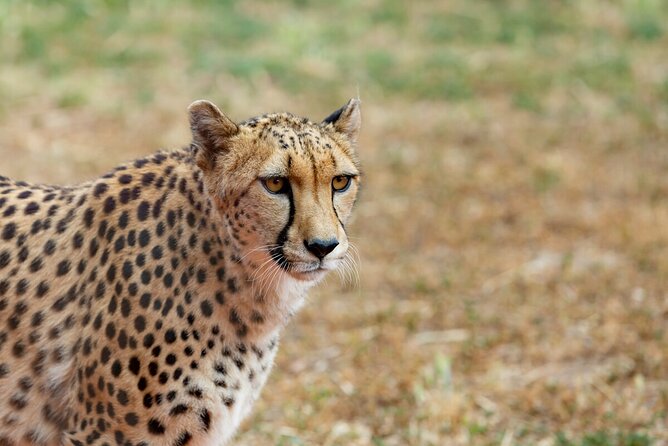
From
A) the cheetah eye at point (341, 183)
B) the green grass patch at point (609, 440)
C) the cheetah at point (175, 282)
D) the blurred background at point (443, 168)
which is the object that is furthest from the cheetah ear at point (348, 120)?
the green grass patch at point (609, 440)

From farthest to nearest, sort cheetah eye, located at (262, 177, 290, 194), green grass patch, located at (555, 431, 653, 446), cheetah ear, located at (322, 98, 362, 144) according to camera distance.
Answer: green grass patch, located at (555, 431, 653, 446) → cheetah ear, located at (322, 98, 362, 144) → cheetah eye, located at (262, 177, 290, 194)

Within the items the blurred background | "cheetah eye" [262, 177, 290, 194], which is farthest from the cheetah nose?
the blurred background

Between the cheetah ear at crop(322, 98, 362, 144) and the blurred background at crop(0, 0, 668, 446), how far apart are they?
50 cm

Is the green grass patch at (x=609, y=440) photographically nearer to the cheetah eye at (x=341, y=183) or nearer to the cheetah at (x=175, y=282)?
the cheetah at (x=175, y=282)

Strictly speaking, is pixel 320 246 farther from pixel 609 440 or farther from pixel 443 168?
pixel 443 168

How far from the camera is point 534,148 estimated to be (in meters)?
7.94

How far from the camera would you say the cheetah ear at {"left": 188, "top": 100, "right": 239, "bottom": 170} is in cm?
312

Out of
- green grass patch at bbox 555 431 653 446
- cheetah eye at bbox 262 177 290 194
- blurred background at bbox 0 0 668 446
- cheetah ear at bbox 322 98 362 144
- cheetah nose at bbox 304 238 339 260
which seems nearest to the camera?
cheetah nose at bbox 304 238 339 260

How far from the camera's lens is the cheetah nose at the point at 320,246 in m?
2.93

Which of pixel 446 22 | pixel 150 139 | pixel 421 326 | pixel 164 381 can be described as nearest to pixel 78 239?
pixel 164 381

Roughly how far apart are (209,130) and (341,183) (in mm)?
418

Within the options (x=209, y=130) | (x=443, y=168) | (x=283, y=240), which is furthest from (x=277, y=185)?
(x=443, y=168)

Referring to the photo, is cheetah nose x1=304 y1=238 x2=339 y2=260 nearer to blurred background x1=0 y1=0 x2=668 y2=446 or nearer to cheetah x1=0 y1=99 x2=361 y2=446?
cheetah x1=0 y1=99 x2=361 y2=446

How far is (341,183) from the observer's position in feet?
10.3
